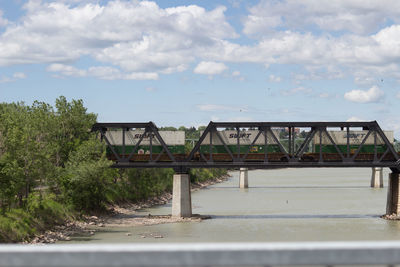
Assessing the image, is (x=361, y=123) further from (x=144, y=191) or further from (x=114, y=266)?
(x=114, y=266)

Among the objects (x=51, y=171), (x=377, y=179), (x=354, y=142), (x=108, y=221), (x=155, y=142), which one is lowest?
(x=108, y=221)

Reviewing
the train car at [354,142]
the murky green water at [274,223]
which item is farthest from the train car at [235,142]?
the murky green water at [274,223]

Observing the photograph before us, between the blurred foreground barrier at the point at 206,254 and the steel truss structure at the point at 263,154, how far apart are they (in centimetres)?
5862

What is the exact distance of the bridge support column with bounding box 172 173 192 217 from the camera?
64.8 m

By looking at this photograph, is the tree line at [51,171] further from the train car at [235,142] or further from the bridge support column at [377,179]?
the bridge support column at [377,179]

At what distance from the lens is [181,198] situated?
65.2m

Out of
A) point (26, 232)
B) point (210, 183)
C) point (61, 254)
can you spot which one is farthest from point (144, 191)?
point (61, 254)

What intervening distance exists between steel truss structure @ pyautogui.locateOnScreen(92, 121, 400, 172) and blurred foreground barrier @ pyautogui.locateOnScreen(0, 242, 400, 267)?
2308 inches

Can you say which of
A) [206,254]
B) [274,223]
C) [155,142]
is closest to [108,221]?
[155,142]

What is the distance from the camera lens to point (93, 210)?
6688 cm

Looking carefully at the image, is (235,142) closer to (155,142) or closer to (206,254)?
(155,142)

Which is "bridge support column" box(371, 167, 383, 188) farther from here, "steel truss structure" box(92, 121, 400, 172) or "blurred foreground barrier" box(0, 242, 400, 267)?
"blurred foreground barrier" box(0, 242, 400, 267)

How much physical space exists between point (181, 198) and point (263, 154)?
459 inches

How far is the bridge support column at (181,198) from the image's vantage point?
64750mm
